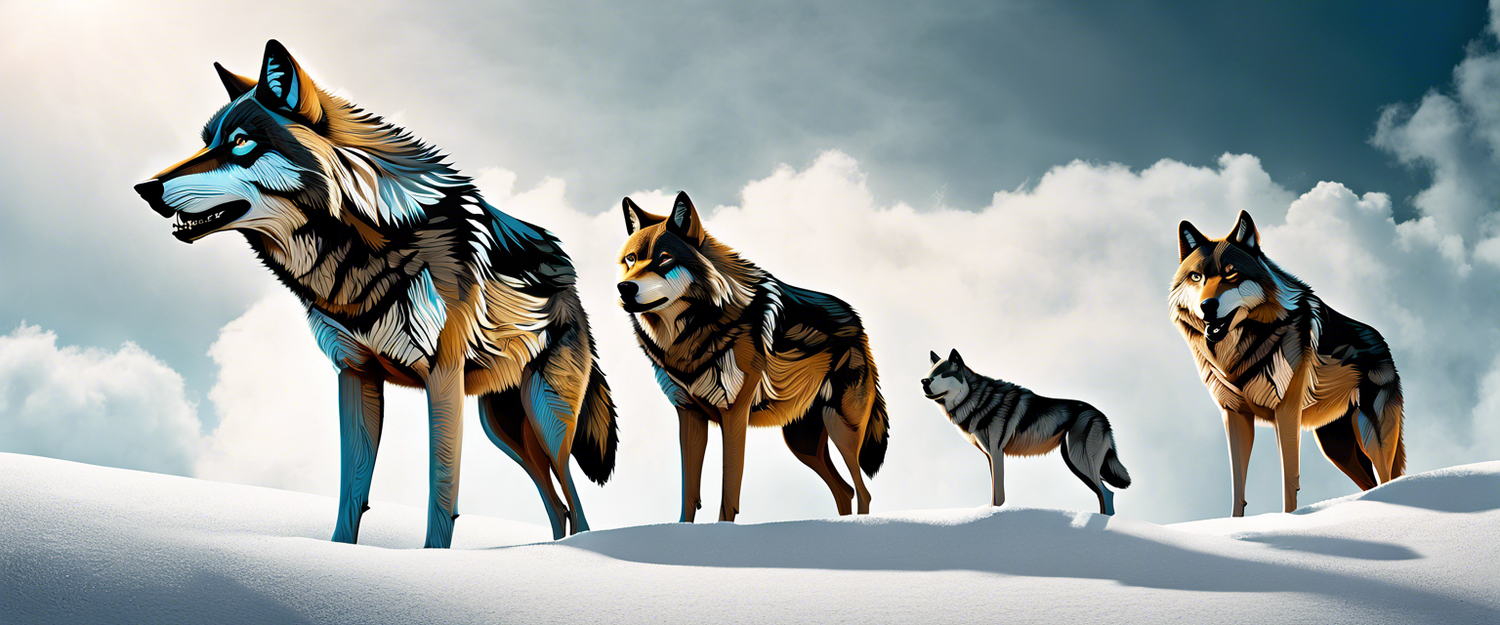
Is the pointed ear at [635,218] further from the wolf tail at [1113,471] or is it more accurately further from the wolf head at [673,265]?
the wolf tail at [1113,471]

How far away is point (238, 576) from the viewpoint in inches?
85.6

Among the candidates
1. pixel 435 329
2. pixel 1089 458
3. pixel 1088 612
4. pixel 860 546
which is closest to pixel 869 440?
pixel 1089 458

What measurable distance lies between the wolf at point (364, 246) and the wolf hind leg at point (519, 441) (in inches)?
11.4

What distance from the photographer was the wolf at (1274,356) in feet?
18.1

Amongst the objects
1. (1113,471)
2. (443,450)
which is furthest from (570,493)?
(1113,471)

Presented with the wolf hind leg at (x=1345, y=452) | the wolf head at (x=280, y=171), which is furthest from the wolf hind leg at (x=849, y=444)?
the wolf hind leg at (x=1345, y=452)

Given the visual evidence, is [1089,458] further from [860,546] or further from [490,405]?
[490,405]

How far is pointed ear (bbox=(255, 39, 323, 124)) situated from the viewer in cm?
370

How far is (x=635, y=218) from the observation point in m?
5.19

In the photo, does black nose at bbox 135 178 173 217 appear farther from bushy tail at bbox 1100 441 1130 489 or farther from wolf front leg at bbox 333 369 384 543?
bushy tail at bbox 1100 441 1130 489

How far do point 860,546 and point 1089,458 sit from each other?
4.59m

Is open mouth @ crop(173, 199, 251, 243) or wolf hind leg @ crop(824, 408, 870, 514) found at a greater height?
open mouth @ crop(173, 199, 251, 243)

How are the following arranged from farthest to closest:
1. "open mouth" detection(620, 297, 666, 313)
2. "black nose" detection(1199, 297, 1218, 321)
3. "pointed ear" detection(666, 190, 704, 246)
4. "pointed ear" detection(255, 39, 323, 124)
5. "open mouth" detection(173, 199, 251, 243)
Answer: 1. "black nose" detection(1199, 297, 1218, 321)
2. "pointed ear" detection(666, 190, 704, 246)
3. "open mouth" detection(620, 297, 666, 313)
4. "pointed ear" detection(255, 39, 323, 124)
5. "open mouth" detection(173, 199, 251, 243)

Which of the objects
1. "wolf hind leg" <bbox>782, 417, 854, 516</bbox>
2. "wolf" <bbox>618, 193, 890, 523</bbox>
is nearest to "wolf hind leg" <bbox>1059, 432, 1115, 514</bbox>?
"wolf hind leg" <bbox>782, 417, 854, 516</bbox>
